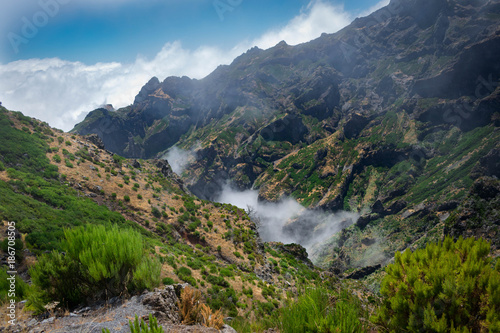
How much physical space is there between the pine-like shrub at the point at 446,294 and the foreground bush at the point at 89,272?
6.37 m

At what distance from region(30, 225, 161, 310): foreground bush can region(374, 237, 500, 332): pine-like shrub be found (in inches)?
251

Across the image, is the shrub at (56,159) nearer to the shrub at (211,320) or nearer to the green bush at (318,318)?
the shrub at (211,320)

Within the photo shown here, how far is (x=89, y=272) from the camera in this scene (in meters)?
6.76

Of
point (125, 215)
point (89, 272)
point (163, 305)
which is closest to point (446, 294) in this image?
point (163, 305)

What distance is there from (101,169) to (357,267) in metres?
137

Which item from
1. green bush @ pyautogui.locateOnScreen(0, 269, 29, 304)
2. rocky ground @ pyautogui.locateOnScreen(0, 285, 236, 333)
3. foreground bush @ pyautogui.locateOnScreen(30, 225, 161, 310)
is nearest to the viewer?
rocky ground @ pyautogui.locateOnScreen(0, 285, 236, 333)

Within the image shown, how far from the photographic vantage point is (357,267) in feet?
423

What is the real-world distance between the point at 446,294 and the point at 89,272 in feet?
27.5

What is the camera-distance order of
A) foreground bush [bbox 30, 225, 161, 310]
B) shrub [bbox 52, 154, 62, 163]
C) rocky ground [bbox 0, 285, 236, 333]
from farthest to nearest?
shrub [bbox 52, 154, 62, 163] → foreground bush [bbox 30, 225, 161, 310] → rocky ground [bbox 0, 285, 236, 333]

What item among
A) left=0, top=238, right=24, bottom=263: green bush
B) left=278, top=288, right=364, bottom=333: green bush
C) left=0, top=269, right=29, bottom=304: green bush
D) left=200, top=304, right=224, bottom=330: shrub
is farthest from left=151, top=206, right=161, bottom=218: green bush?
left=278, top=288, right=364, bottom=333: green bush

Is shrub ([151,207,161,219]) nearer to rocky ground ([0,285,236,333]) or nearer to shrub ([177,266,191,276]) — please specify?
shrub ([177,266,191,276])

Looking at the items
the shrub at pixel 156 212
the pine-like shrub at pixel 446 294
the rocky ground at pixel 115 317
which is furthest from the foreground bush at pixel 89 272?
the shrub at pixel 156 212

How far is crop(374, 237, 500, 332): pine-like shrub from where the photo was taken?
3402 mm

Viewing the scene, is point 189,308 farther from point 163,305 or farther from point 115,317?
point 115,317
